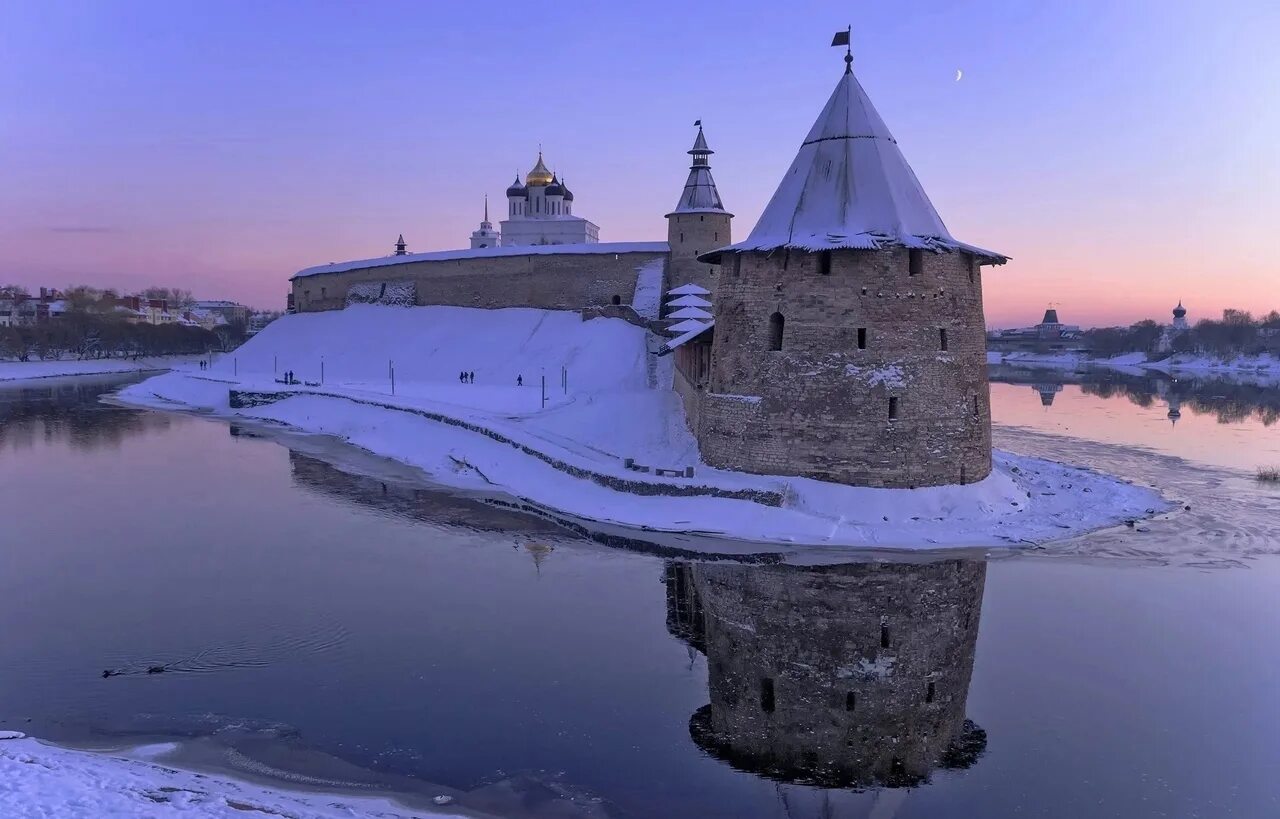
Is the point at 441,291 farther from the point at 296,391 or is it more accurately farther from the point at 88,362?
the point at 88,362

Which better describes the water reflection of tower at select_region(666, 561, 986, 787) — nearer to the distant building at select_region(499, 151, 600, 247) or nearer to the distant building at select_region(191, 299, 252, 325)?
the distant building at select_region(499, 151, 600, 247)

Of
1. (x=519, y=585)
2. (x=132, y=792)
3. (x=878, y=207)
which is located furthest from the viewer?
(x=878, y=207)

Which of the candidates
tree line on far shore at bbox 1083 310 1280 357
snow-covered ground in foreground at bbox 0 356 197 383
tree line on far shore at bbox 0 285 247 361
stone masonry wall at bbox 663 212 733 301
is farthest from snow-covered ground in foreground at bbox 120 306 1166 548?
tree line on far shore at bbox 1083 310 1280 357

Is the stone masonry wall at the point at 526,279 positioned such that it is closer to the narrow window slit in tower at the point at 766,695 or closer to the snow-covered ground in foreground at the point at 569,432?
the snow-covered ground in foreground at the point at 569,432

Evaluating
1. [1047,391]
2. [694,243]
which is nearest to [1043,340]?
[1047,391]

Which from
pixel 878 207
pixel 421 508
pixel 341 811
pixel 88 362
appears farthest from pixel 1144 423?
pixel 88 362

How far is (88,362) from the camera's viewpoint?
49688 millimetres

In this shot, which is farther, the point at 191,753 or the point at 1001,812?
the point at 191,753

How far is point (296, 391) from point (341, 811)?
75.6 feet

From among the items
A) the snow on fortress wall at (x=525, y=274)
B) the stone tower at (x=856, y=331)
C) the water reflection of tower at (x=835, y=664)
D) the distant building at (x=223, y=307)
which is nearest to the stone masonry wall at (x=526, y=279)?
the snow on fortress wall at (x=525, y=274)

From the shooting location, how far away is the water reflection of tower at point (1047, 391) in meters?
32.4

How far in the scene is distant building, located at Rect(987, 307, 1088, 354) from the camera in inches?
3354

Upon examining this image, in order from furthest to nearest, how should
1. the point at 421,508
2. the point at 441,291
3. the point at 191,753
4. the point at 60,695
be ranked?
1. the point at 441,291
2. the point at 421,508
3. the point at 60,695
4. the point at 191,753

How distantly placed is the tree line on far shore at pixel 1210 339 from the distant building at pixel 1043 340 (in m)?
1.89
